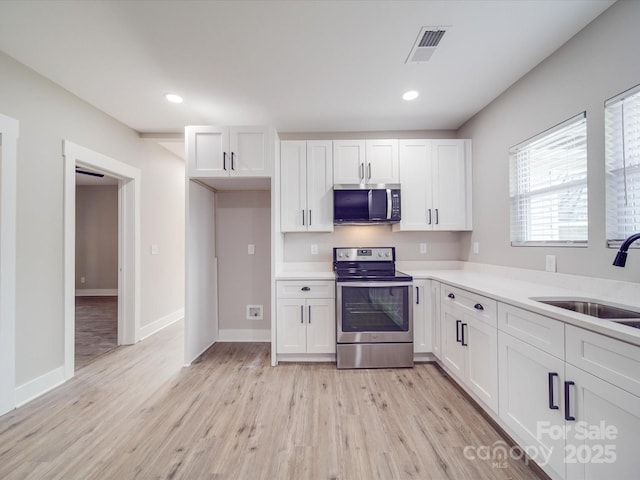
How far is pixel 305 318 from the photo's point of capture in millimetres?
2752

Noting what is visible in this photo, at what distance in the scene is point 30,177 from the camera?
217 cm

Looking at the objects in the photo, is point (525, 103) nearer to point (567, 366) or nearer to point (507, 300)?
point (507, 300)

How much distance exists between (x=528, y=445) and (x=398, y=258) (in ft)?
6.84

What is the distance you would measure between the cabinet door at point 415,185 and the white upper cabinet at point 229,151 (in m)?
1.53

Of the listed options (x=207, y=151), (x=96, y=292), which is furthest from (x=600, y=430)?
(x=96, y=292)

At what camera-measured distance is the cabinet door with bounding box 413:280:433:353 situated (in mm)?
2729

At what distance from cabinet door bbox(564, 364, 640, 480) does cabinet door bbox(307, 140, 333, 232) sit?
230 cm

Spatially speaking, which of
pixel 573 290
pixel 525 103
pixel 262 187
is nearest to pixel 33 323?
pixel 262 187

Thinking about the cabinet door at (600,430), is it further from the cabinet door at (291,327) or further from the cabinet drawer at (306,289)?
the cabinet door at (291,327)

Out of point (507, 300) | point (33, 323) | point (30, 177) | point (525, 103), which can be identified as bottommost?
point (33, 323)

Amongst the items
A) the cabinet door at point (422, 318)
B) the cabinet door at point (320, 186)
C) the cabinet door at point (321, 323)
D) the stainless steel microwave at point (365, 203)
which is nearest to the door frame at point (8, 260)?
the cabinet door at point (321, 323)

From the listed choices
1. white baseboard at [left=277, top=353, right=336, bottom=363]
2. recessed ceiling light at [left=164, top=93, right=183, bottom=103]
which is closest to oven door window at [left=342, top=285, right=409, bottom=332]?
white baseboard at [left=277, top=353, right=336, bottom=363]

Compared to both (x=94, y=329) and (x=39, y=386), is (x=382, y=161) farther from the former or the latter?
(x=94, y=329)

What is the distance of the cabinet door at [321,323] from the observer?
275cm
